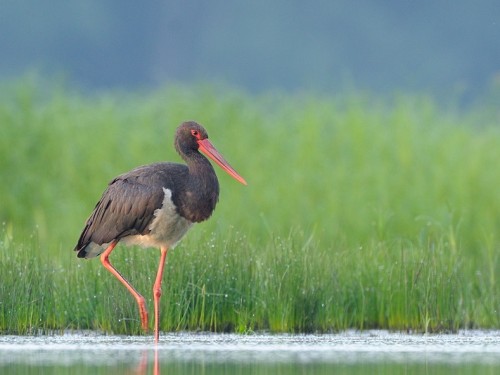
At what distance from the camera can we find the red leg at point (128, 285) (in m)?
10.4

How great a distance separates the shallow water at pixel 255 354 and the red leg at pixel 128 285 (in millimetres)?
152

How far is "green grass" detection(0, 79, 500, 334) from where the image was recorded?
10.6 m

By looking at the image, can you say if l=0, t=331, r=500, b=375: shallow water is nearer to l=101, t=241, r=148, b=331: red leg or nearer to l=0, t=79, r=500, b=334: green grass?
l=101, t=241, r=148, b=331: red leg

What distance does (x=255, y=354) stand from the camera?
9070mm

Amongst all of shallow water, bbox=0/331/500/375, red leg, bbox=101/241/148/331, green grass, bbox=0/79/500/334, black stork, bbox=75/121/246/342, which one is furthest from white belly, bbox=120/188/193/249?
shallow water, bbox=0/331/500/375

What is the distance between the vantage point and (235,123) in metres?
17.6

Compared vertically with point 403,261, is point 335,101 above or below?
above

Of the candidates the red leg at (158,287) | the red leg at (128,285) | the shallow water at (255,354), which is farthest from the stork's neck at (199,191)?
the shallow water at (255,354)

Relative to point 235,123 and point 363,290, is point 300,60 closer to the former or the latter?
point 235,123

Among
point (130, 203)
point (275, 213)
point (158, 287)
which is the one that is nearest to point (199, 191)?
point (130, 203)

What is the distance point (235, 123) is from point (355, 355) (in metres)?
8.63

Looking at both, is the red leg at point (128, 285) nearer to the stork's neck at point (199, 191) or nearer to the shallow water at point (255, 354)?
the shallow water at point (255, 354)

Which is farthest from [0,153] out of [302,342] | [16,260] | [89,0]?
[89,0]

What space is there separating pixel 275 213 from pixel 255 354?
7034 millimetres
